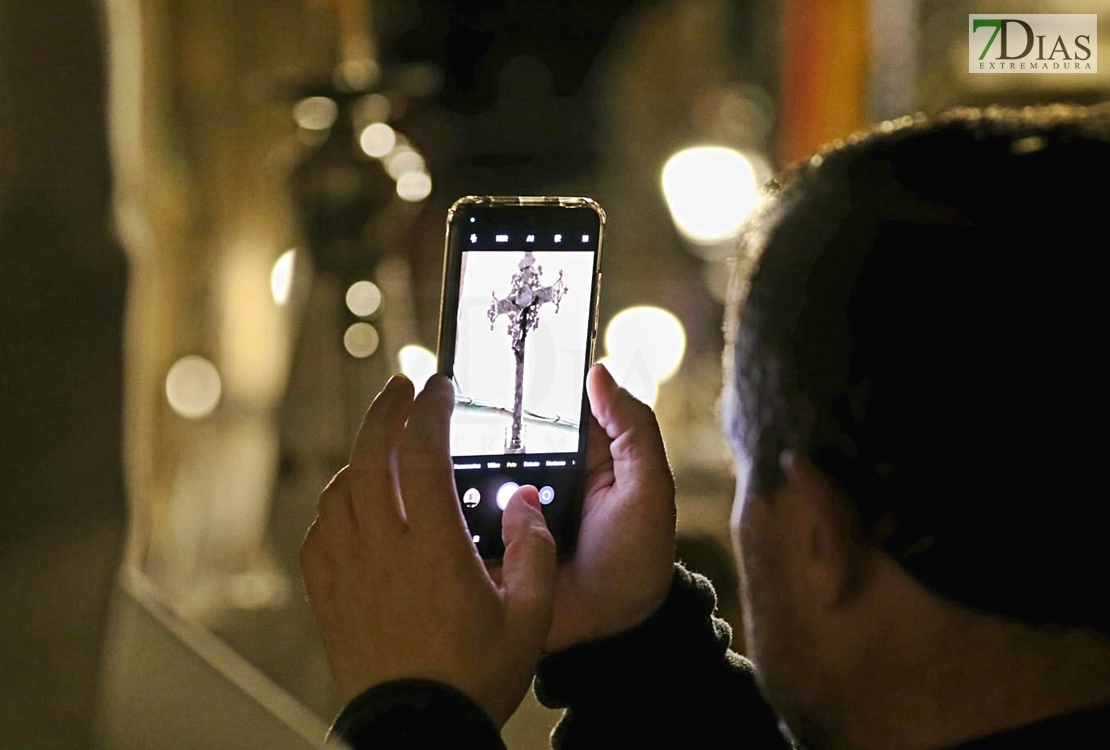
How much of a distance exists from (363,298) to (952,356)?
870 millimetres

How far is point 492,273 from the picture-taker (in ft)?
2.03

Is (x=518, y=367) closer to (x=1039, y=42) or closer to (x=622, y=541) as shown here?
(x=622, y=541)

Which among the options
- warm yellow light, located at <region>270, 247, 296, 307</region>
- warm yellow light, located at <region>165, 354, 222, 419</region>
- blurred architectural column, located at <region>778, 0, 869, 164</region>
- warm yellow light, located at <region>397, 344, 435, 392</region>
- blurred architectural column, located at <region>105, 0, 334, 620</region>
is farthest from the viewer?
warm yellow light, located at <region>165, 354, 222, 419</region>

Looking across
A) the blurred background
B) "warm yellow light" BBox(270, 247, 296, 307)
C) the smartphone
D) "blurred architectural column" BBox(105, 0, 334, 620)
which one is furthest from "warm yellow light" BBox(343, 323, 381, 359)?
the smartphone

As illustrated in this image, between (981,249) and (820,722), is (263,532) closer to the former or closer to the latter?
(820,722)

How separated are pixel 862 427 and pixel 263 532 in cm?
113

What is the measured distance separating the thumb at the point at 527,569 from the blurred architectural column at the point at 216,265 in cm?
102

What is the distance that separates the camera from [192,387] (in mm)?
1897

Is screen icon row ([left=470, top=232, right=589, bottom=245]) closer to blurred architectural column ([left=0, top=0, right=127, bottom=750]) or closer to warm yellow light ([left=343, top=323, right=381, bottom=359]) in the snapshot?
blurred architectural column ([left=0, top=0, right=127, bottom=750])

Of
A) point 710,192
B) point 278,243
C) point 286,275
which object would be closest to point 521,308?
point 286,275

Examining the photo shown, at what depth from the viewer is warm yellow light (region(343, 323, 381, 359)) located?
1193 mm

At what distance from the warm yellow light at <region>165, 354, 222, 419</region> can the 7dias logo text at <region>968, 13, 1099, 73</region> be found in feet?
4.64

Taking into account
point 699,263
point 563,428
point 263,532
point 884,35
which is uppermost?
point 884,35

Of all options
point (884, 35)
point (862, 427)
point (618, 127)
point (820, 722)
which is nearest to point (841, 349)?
point (862, 427)
